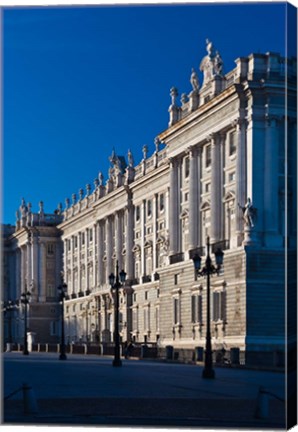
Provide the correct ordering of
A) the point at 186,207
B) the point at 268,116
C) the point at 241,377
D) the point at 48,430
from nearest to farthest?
the point at 48,430 → the point at 241,377 → the point at 268,116 → the point at 186,207

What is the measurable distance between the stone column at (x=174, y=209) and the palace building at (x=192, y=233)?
33 millimetres

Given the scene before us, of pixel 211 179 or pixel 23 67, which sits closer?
pixel 23 67

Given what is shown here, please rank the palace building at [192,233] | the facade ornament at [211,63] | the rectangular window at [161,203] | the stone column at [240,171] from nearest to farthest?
the palace building at [192,233] < the facade ornament at [211,63] < the stone column at [240,171] < the rectangular window at [161,203]

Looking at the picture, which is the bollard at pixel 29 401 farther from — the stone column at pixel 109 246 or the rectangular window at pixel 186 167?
the rectangular window at pixel 186 167

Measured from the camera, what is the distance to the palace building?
1872 cm

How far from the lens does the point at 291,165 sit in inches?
723

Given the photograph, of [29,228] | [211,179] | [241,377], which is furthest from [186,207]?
[241,377]

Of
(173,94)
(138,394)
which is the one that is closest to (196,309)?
(138,394)

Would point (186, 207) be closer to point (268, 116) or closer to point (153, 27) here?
point (268, 116)

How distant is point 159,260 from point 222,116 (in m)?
3.46

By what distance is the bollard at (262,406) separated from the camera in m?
17.0

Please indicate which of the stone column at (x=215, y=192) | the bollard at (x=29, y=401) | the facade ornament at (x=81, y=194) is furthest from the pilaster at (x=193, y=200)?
the bollard at (x=29, y=401)

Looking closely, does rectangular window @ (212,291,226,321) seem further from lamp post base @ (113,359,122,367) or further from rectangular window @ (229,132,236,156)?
rectangular window @ (229,132,236,156)

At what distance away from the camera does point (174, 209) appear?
22906 mm
